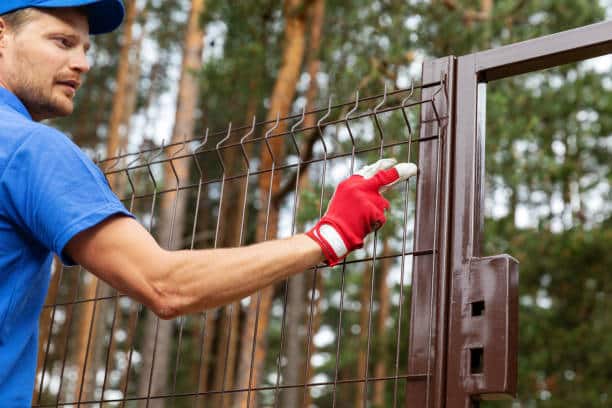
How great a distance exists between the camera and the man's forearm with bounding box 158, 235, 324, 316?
61.7 inches

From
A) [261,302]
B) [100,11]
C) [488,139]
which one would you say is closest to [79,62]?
[100,11]

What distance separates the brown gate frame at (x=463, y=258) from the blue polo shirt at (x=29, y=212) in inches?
35.9

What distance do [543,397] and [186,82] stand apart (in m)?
7.06

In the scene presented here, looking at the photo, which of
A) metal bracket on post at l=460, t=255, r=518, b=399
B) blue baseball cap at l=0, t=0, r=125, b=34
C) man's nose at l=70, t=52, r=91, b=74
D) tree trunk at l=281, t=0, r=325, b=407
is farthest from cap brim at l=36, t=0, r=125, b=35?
tree trunk at l=281, t=0, r=325, b=407

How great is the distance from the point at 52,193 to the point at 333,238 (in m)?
0.56

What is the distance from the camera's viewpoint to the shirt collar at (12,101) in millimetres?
1738

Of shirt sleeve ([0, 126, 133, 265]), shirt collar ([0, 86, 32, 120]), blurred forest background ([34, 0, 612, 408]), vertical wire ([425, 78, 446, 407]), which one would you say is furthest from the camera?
blurred forest background ([34, 0, 612, 408])

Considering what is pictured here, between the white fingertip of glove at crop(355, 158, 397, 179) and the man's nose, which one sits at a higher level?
the man's nose

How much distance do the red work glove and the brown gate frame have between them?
9.6 inches

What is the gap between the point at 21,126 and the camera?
1.58 m

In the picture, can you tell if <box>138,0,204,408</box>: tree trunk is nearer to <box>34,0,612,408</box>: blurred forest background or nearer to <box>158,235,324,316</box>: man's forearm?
<box>34,0,612,408</box>: blurred forest background

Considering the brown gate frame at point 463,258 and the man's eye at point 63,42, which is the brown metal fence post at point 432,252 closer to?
the brown gate frame at point 463,258

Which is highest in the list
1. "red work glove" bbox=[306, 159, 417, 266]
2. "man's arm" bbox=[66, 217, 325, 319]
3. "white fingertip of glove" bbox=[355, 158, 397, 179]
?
"white fingertip of glove" bbox=[355, 158, 397, 179]

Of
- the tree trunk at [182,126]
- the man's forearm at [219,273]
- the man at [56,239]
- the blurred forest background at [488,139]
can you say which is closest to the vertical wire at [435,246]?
the man at [56,239]
